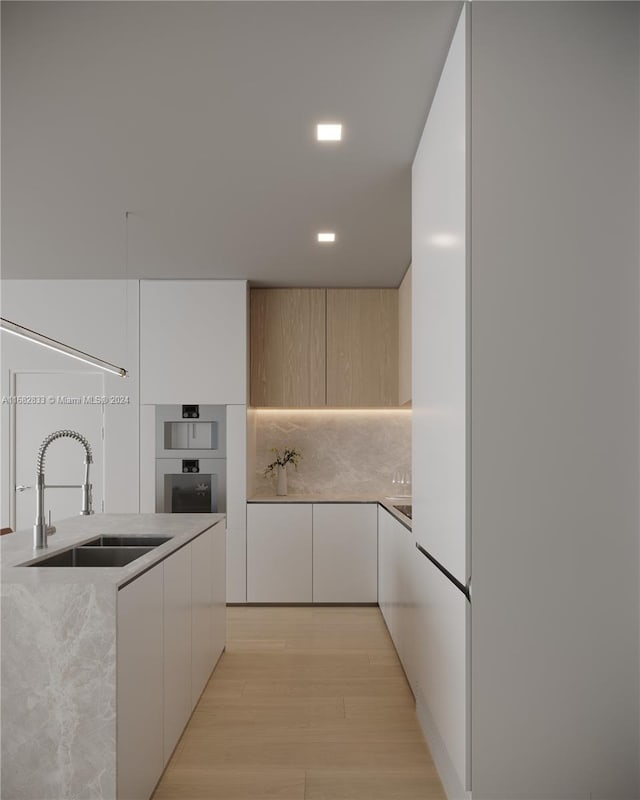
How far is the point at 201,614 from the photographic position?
3.29m

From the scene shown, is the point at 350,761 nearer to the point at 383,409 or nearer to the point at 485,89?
the point at 485,89

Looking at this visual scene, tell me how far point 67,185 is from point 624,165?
105 inches

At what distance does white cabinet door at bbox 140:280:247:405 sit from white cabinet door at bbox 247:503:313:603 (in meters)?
0.98

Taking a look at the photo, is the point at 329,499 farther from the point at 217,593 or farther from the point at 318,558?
the point at 217,593

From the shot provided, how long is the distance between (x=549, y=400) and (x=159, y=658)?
1665 millimetres

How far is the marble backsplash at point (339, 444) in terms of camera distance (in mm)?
→ 5902

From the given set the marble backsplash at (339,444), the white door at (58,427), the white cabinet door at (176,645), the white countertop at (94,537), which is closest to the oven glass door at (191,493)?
the white door at (58,427)

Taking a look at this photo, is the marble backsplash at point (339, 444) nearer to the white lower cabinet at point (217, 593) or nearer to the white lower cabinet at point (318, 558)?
the white lower cabinet at point (318, 558)

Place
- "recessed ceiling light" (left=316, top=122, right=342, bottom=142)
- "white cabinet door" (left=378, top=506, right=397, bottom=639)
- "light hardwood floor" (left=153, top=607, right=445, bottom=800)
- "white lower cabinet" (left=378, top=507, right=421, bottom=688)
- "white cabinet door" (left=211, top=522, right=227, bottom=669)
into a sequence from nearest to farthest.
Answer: "light hardwood floor" (left=153, top=607, right=445, bottom=800) → "recessed ceiling light" (left=316, top=122, right=342, bottom=142) → "white lower cabinet" (left=378, top=507, right=421, bottom=688) → "white cabinet door" (left=211, top=522, right=227, bottom=669) → "white cabinet door" (left=378, top=506, right=397, bottom=639)

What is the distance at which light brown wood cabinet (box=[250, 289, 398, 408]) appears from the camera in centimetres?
555

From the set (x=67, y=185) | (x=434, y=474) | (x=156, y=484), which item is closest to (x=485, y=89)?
(x=434, y=474)

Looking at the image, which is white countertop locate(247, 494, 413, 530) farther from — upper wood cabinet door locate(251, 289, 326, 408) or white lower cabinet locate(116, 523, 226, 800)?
white lower cabinet locate(116, 523, 226, 800)

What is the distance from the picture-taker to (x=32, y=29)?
2.13m

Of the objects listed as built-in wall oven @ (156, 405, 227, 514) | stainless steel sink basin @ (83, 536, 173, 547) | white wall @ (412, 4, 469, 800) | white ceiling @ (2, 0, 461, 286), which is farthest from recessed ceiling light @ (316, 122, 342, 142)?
built-in wall oven @ (156, 405, 227, 514)
